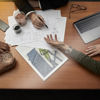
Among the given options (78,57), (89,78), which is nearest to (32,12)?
(78,57)

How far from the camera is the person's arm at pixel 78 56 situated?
925 mm

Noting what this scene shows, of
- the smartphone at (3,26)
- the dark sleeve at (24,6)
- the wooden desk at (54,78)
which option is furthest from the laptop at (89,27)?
the smartphone at (3,26)

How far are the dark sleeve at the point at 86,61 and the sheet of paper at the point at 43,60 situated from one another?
75 millimetres

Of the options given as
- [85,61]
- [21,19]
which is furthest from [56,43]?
[21,19]

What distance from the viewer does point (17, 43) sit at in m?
1.07

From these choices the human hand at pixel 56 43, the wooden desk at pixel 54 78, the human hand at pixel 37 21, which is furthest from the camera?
the human hand at pixel 37 21

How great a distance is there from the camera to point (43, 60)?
3.28 ft

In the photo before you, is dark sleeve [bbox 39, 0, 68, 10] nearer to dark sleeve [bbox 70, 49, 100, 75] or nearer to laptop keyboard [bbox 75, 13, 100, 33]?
laptop keyboard [bbox 75, 13, 100, 33]

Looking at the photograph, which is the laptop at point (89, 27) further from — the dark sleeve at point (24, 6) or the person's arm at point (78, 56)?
the dark sleeve at point (24, 6)

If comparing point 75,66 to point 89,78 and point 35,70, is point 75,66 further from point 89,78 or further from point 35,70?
point 35,70

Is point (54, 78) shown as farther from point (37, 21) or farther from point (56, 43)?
point (37, 21)

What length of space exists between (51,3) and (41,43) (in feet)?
1.24
